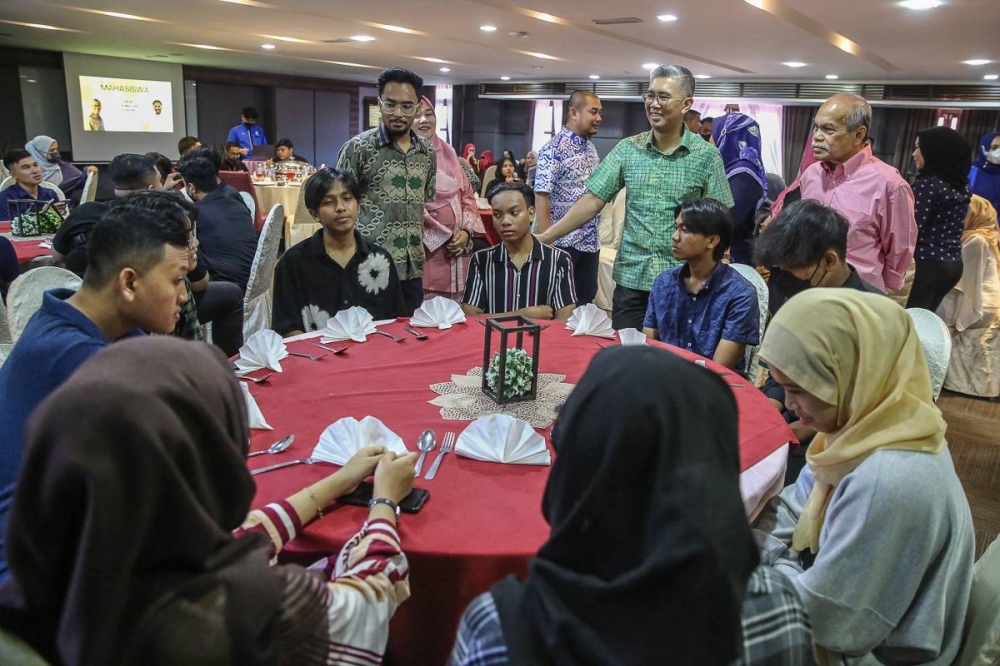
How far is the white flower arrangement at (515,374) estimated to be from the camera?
5.54 feet

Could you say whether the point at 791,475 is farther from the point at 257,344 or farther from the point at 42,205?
the point at 42,205

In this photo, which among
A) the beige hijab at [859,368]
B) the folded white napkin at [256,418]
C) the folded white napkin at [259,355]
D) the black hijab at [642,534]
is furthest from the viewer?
the folded white napkin at [259,355]

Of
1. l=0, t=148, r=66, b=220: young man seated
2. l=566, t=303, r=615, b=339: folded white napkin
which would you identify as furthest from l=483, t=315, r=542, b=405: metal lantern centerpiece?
l=0, t=148, r=66, b=220: young man seated

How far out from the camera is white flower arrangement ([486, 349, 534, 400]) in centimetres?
169

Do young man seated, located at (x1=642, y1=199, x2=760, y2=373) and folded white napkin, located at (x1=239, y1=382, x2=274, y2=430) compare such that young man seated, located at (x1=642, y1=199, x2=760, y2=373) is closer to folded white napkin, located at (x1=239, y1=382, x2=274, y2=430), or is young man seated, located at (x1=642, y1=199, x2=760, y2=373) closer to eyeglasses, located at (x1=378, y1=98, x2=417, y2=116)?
eyeglasses, located at (x1=378, y1=98, x2=417, y2=116)

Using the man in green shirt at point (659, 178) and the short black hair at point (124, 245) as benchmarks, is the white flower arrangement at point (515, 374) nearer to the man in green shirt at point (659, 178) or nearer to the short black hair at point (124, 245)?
the short black hair at point (124, 245)

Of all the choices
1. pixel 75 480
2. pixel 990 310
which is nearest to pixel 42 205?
pixel 75 480

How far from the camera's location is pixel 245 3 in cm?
611

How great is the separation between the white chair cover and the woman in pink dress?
0.88 meters

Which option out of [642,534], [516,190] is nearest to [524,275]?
[516,190]

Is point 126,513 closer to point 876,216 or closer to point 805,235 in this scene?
point 805,235

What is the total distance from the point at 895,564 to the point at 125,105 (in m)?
13.9

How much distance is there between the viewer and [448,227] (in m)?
3.40

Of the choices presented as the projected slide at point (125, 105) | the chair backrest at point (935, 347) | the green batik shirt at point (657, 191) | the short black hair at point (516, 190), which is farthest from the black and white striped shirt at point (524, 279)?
the projected slide at point (125, 105)
